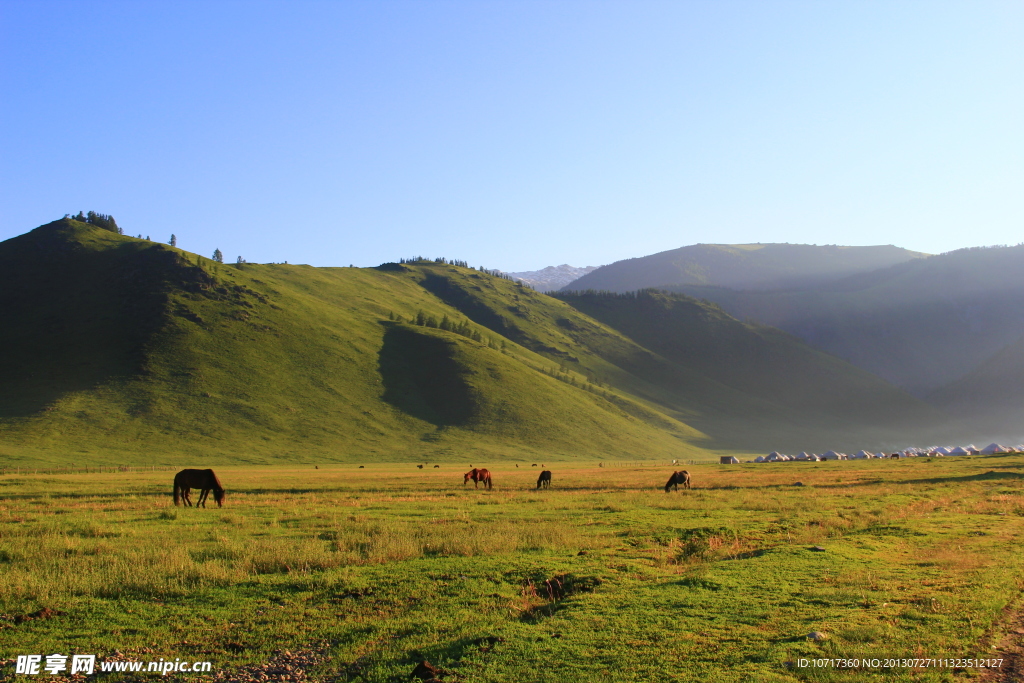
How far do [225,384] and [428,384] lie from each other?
5294 centimetres

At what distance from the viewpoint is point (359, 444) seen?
135375mm

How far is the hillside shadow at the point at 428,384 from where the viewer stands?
165 metres

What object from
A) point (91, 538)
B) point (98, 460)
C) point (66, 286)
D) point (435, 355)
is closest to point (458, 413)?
point (435, 355)

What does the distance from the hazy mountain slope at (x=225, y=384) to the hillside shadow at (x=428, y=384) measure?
1.75 ft

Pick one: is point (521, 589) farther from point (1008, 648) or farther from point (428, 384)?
point (428, 384)

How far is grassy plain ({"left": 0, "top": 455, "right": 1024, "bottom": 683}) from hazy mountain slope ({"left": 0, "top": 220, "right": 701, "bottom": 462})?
315 feet

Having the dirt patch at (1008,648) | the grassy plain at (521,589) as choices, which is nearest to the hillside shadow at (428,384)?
the grassy plain at (521,589)

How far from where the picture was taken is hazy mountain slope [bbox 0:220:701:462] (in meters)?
122

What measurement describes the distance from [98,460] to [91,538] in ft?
303

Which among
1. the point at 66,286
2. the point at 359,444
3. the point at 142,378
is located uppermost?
the point at 66,286

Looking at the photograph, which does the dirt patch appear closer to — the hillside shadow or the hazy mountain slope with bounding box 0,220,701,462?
the hazy mountain slope with bounding box 0,220,701,462

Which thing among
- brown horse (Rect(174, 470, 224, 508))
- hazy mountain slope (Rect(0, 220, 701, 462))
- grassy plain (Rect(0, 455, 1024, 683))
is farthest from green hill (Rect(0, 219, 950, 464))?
grassy plain (Rect(0, 455, 1024, 683))

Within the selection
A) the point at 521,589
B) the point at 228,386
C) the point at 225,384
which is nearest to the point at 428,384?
the point at 228,386

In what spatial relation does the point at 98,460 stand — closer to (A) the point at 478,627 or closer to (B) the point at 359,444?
(B) the point at 359,444
